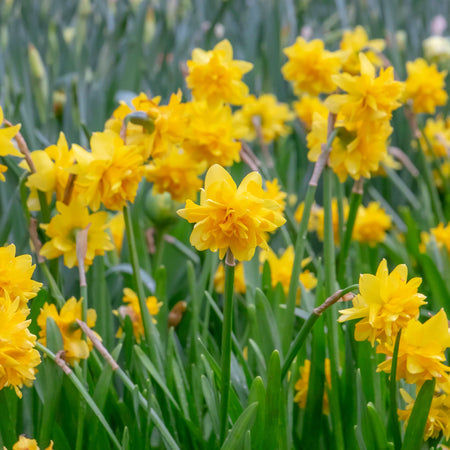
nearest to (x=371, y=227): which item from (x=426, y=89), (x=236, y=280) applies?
(x=426, y=89)

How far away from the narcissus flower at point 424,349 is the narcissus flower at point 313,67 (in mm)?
684

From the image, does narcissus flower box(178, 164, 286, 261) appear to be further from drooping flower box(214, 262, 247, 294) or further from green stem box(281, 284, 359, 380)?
drooping flower box(214, 262, 247, 294)

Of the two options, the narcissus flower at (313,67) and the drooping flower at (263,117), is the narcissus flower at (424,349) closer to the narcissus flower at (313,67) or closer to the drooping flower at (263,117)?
the narcissus flower at (313,67)

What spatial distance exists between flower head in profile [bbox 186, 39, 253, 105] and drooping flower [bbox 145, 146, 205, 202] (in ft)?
0.43

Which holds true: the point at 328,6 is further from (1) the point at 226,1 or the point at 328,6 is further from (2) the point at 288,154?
(2) the point at 288,154

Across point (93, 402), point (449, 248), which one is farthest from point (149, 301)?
point (449, 248)

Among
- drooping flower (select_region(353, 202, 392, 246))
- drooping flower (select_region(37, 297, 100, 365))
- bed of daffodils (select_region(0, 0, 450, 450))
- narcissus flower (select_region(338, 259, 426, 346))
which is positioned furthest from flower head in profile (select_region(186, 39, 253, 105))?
drooping flower (select_region(353, 202, 392, 246))

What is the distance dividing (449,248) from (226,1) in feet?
3.70

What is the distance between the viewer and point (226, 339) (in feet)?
2.46

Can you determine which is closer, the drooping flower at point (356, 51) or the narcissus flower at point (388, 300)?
the narcissus flower at point (388, 300)

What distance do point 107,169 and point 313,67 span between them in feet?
1.92

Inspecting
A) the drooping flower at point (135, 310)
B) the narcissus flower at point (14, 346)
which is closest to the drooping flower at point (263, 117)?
the drooping flower at point (135, 310)

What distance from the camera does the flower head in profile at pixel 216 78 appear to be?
1.11 m

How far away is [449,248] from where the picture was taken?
1.53m
